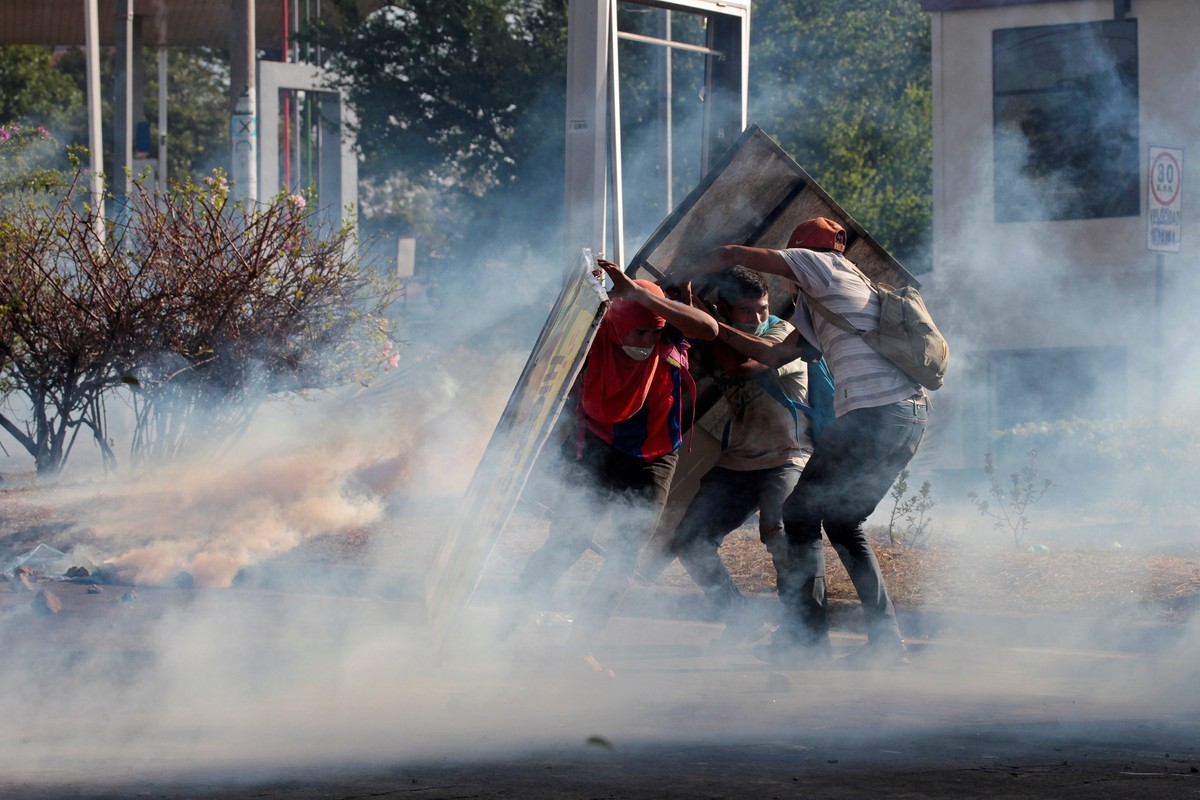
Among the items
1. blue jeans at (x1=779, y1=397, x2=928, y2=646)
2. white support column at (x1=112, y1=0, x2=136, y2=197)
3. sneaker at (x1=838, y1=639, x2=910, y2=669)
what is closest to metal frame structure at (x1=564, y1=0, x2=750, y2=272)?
blue jeans at (x1=779, y1=397, x2=928, y2=646)

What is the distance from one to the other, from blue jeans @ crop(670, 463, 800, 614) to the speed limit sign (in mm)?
2945

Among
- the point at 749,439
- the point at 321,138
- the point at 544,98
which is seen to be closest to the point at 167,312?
the point at 749,439

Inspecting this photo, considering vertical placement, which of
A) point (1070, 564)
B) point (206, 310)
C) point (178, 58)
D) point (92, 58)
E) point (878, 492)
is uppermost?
point (178, 58)

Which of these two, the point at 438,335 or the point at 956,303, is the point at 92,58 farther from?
the point at 438,335

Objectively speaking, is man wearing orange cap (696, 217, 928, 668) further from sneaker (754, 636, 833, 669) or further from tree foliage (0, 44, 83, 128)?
tree foliage (0, 44, 83, 128)

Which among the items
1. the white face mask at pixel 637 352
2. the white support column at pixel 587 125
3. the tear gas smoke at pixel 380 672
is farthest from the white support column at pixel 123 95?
the white face mask at pixel 637 352

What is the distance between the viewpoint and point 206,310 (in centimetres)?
884

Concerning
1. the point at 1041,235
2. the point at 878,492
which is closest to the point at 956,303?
the point at 1041,235

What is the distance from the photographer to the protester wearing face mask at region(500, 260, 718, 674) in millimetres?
4938

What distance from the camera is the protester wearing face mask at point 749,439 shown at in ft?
17.0

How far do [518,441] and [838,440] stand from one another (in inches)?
42.0

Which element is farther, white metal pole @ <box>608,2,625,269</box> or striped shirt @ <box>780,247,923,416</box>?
white metal pole @ <box>608,2,625,269</box>

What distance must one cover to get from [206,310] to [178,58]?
128ft

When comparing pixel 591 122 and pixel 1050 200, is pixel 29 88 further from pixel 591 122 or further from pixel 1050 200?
pixel 591 122
